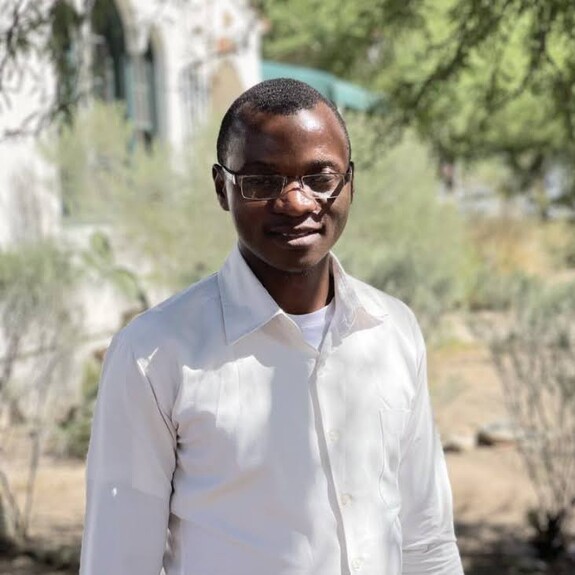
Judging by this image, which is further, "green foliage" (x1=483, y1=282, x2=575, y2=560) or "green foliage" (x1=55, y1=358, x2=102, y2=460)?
"green foliage" (x1=55, y1=358, x2=102, y2=460)

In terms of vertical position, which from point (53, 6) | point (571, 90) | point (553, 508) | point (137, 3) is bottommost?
point (553, 508)

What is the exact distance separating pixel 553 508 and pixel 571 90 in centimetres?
277

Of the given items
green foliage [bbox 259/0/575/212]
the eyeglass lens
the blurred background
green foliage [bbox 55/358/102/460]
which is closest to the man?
the eyeglass lens

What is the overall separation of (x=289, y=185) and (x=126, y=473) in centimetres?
50

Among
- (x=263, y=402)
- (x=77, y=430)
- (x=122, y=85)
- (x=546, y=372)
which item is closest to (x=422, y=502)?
(x=263, y=402)

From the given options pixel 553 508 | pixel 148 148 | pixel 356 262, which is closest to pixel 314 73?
pixel 148 148

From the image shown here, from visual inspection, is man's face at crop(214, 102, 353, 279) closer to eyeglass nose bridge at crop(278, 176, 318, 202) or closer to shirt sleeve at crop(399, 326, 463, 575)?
eyeglass nose bridge at crop(278, 176, 318, 202)

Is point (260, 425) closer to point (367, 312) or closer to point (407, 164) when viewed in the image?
point (367, 312)

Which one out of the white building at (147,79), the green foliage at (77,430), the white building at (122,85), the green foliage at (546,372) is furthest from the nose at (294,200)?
the green foliage at (77,430)

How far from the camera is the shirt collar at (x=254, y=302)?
1792 millimetres

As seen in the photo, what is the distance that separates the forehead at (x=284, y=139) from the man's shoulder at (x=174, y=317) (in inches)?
8.3

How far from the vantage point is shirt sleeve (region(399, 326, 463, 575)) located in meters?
1.98

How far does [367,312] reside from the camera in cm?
192

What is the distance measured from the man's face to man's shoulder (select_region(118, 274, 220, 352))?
107mm
